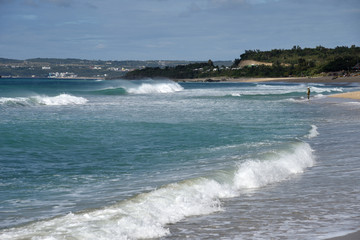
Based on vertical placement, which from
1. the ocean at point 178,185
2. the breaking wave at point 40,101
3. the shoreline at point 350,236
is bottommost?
the ocean at point 178,185

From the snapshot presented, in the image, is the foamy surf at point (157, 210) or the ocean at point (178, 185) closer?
the foamy surf at point (157, 210)

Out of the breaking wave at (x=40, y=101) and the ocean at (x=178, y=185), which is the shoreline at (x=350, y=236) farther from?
the breaking wave at (x=40, y=101)

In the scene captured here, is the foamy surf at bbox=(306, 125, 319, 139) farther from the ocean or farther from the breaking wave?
the breaking wave

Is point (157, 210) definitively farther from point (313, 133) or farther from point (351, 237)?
point (313, 133)

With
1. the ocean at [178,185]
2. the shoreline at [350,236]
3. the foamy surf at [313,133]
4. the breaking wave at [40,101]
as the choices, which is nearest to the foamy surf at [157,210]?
the ocean at [178,185]

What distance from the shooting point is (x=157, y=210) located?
746cm

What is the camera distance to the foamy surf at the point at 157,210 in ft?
20.9

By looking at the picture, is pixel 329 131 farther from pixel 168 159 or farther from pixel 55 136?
pixel 55 136

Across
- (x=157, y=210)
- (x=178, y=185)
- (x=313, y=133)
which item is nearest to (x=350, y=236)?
(x=157, y=210)

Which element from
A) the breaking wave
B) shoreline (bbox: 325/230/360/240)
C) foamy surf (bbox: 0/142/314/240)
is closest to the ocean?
foamy surf (bbox: 0/142/314/240)

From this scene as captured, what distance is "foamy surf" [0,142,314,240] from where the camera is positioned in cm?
636

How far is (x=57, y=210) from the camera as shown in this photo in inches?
301

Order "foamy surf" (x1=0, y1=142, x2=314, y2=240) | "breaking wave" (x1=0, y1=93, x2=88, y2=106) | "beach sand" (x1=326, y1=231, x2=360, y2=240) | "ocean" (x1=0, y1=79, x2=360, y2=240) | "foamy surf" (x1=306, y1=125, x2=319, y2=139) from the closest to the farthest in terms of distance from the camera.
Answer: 1. "beach sand" (x1=326, y1=231, x2=360, y2=240)
2. "foamy surf" (x1=0, y1=142, x2=314, y2=240)
3. "ocean" (x1=0, y1=79, x2=360, y2=240)
4. "foamy surf" (x1=306, y1=125, x2=319, y2=139)
5. "breaking wave" (x1=0, y1=93, x2=88, y2=106)

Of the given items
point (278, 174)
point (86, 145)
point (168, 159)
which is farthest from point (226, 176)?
point (86, 145)
